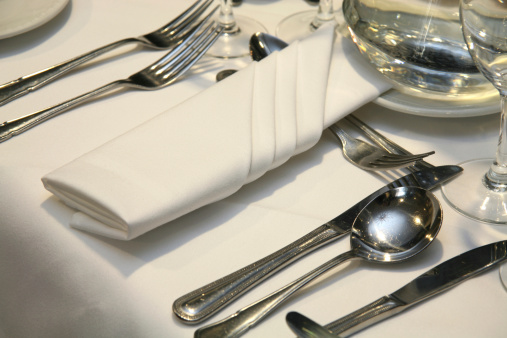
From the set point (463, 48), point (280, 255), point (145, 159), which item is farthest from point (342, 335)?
point (463, 48)

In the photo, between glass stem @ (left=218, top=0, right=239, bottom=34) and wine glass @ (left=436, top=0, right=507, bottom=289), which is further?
glass stem @ (left=218, top=0, right=239, bottom=34)

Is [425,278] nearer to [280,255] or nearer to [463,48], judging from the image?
[280,255]

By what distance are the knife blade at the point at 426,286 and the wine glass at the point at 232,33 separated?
1.12ft

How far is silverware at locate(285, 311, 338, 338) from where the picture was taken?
1.10 ft

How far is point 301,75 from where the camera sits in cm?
55

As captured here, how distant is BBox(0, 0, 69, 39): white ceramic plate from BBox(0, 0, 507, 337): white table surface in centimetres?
6

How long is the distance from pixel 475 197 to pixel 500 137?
5 cm

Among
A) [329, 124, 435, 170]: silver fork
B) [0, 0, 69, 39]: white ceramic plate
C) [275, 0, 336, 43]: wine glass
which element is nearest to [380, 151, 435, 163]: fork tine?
[329, 124, 435, 170]: silver fork

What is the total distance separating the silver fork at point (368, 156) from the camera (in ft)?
1.60

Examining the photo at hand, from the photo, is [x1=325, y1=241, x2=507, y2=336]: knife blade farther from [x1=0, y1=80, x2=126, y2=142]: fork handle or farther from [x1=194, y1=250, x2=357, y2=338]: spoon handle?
[x1=0, y1=80, x2=126, y2=142]: fork handle

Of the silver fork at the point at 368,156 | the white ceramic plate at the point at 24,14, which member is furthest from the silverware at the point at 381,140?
the white ceramic plate at the point at 24,14

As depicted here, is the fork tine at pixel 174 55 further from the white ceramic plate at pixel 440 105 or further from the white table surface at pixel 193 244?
the white ceramic plate at pixel 440 105

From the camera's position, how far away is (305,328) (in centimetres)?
34

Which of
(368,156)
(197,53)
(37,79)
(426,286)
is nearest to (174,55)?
(197,53)
